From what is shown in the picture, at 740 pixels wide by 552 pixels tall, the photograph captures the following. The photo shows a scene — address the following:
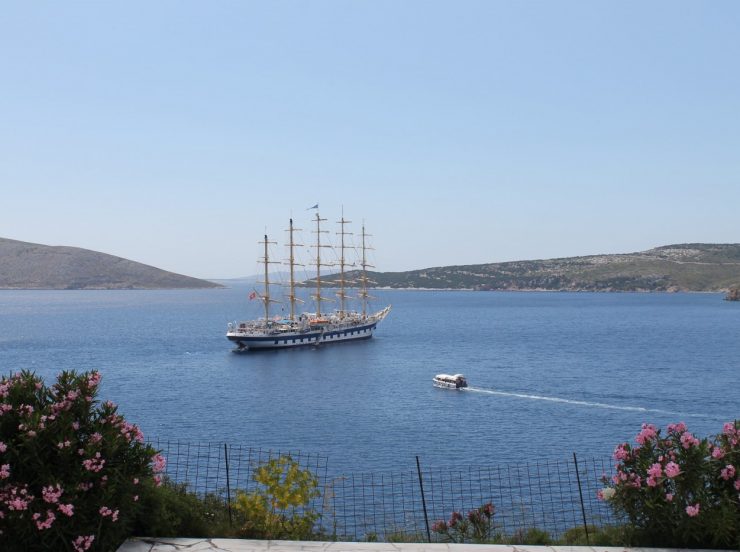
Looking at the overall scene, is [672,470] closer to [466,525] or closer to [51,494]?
[466,525]

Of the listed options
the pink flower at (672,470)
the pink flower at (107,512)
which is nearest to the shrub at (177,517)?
the pink flower at (107,512)

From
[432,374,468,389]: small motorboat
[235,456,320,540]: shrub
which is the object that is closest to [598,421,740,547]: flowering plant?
[235,456,320,540]: shrub

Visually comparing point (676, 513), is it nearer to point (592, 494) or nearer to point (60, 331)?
point (592, 494)

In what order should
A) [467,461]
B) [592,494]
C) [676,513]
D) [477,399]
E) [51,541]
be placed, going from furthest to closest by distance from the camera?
1. [477,399]
2. [467,461]
3. [592,494]
4. [676,513]
5. [51,541]

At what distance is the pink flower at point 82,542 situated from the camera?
8.38m

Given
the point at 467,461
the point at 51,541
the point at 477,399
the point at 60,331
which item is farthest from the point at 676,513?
the point at 60,331

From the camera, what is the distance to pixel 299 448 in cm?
3866

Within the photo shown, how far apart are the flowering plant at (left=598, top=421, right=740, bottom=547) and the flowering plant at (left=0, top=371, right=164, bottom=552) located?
6458 millimetres

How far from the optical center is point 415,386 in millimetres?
63312

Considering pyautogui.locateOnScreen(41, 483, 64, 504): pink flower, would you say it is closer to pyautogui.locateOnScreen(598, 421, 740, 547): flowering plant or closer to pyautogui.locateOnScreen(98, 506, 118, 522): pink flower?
pyautogui.locateOnScreen(98, 506, 118, 522): pink flower

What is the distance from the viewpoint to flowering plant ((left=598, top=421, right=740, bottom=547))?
9.17 m

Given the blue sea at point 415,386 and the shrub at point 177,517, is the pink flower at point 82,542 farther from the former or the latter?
the blue sea at point 415,386

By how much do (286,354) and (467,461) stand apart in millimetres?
60112

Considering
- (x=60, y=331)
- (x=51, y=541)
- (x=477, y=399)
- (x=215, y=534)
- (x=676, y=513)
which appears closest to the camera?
(x=51, y=541)
